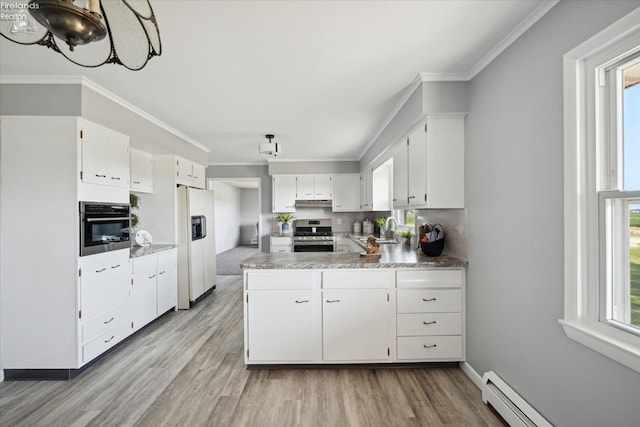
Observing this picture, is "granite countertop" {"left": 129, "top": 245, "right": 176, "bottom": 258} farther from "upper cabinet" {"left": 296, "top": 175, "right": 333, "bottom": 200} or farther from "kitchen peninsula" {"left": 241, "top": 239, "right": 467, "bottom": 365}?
"upper cabinet" {"left": 296, "top": 175, "right": 333, "bottom": 200}

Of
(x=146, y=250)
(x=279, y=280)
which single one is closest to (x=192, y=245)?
(x=146, y=250)

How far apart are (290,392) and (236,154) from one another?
4.20 meters

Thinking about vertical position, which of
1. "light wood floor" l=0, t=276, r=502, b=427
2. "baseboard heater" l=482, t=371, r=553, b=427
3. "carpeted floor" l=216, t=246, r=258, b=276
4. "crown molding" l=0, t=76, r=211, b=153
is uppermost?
"crown molding" l=0, t=76, r=211, b=153

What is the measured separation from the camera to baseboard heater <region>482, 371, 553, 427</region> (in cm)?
164

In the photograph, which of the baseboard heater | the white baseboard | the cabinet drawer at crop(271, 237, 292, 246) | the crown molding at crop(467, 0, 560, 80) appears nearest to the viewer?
the crown molding at crop(467, 0, 560, 80)

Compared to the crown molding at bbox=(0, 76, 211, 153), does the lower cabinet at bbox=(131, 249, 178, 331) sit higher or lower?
lower

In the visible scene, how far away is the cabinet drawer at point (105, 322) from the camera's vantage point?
2.43m

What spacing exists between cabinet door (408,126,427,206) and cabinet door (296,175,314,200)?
321 cm

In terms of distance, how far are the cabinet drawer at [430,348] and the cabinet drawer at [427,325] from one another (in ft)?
0.16

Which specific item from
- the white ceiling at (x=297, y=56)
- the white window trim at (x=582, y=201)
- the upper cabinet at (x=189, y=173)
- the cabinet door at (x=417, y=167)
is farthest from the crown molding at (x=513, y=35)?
the upper cabinet at (x=189, y=173)

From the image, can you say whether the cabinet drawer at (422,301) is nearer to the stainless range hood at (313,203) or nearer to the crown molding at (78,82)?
the crown molding at (78,82)

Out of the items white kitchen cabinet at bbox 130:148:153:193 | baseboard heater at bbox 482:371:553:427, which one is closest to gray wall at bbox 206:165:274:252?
white kitchen cabinet at bbox 130:148:153:193

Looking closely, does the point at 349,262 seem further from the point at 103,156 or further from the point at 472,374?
the point at 103,156

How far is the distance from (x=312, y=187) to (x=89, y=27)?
197 inches
